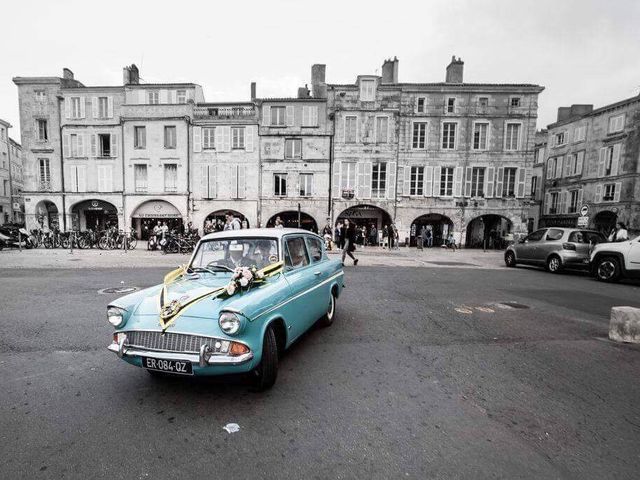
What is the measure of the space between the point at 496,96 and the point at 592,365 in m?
27.8

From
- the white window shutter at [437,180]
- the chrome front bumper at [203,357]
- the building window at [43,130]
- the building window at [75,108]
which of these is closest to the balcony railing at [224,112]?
the building window at [75,108]

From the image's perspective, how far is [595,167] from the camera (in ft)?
95.1

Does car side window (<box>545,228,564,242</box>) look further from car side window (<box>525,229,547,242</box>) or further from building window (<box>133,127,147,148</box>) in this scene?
building window (<box>133,127,147,148</box>)

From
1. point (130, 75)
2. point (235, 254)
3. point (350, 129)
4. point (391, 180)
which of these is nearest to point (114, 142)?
point (130, 75)

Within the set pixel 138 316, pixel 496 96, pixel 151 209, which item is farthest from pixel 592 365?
pixel 151 209

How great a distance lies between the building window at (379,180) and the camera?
2659cm

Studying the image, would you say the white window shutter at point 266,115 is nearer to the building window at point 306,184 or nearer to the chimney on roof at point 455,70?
the building window at point 306,184

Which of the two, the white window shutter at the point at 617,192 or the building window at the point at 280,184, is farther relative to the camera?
the building window at the point at 280,184

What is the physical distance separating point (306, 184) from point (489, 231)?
676 inches

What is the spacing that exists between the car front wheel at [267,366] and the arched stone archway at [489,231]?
90.9 feet

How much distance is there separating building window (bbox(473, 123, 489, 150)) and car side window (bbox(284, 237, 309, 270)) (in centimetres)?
2626

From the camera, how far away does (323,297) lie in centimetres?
494

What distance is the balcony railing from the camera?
26859 mm

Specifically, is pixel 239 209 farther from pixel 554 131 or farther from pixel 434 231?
pixel 554 131
